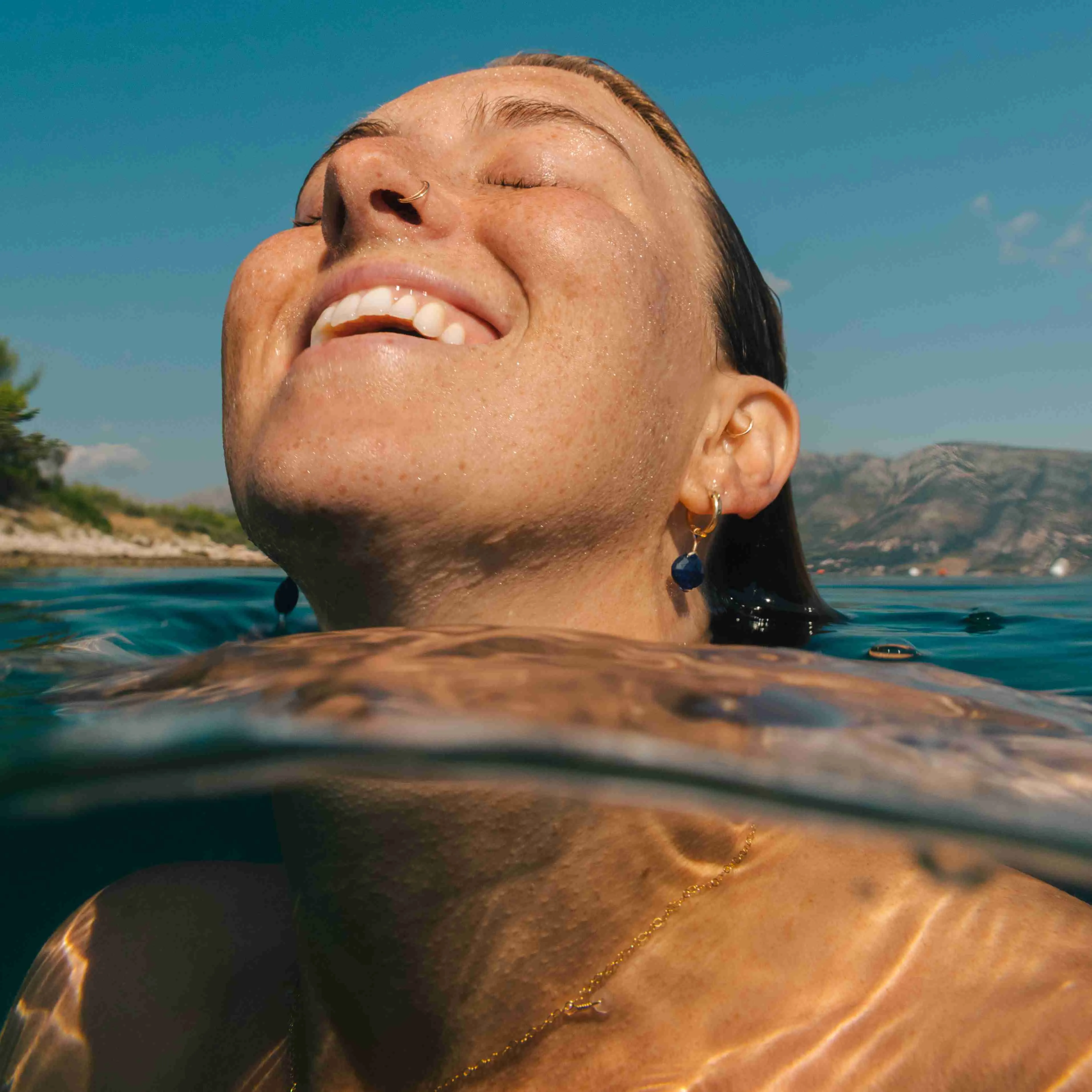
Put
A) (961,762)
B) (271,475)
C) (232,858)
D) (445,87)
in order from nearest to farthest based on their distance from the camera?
(961,762) < (271,475) < (445,87) < (232,858)

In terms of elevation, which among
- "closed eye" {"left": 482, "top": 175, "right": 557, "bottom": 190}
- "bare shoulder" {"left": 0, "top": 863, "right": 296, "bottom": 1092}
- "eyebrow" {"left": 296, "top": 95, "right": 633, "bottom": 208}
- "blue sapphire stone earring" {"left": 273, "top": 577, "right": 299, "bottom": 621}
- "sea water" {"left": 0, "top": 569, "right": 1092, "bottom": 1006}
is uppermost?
"eyebrow" {"left": 296, "top": 95, "right": 633, "bottom": 208}

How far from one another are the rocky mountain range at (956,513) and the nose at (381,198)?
5781 millimetres

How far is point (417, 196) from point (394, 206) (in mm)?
66

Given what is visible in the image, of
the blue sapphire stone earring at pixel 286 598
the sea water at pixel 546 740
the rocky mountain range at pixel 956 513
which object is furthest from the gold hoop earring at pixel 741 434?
the rocky mountain range at pixel 956 513

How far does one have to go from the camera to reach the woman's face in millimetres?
1939

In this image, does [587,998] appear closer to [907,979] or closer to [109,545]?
[907,979]

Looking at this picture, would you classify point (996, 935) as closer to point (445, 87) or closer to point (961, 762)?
point (961, 762)

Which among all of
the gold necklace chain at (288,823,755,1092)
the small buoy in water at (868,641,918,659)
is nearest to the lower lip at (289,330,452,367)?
the gold necklace chain at (288,823,755,1092)

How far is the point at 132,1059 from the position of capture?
2191mm

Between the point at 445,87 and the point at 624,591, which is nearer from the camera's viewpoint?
A: the point at 624,591

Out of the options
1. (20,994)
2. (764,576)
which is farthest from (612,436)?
(20,994)

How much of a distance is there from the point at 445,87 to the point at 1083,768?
2.40m

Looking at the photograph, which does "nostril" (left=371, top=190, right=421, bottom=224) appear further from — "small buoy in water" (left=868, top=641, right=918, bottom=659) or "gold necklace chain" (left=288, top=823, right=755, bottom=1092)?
"small buoy in water" (left=868, top=641, right=918, bottom=659)

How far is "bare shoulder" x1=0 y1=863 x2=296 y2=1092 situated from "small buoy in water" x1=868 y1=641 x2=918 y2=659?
7.26ft
